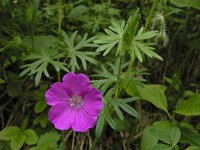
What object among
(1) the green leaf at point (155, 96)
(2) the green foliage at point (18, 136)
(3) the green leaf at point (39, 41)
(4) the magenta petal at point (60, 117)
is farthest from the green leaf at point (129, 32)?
(2) the green foliage at point (18, 136)

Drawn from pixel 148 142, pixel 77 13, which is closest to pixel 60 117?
pixel 148 142

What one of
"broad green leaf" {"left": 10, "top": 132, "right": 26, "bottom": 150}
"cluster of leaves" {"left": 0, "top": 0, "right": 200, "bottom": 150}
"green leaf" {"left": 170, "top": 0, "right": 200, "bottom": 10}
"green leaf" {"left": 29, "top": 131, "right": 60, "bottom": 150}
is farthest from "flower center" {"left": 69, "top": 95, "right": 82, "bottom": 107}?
"green leaf" {"left": 170, "top": 0, "right": 200, "bottom": 10}

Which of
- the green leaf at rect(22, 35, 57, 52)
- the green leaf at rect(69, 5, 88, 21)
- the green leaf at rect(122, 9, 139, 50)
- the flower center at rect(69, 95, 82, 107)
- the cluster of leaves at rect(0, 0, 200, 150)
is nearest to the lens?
the green leaf at rect(122, 9, 139, 50)

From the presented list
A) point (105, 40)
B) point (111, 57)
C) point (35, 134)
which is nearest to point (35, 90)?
point (35, 134)

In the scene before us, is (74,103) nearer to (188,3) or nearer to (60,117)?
(60,117)

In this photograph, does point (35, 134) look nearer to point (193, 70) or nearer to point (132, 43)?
point (132, 43)

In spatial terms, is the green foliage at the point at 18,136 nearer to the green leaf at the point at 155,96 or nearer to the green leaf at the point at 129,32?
the green leaf at the point at 155,96

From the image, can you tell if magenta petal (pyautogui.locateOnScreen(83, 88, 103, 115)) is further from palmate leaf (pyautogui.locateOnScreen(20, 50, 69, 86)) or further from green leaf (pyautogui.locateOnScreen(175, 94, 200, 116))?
green leaf (pyautogui.locateOnScreen(175, 94, 200, 116))
